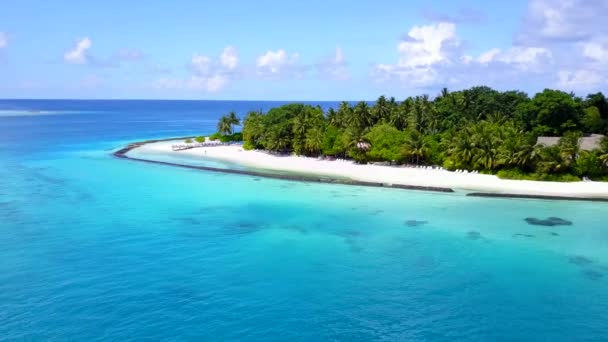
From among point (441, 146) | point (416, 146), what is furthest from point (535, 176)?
point (416, 146)

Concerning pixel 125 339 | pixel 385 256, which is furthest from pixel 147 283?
pixel 385 256

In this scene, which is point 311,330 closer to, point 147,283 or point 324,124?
point 147,283

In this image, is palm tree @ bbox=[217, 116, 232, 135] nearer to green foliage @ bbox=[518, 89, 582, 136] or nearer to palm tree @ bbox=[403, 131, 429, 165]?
palm tree @ bbox=[403, 131, 429, 165]

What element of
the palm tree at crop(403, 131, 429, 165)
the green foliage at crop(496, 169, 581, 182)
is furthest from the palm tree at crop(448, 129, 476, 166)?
the green foliage at crop(496, 169, 581, 182)

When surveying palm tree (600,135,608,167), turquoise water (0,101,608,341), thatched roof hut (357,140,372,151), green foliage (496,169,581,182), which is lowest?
turquoise water (0,101,608,341)

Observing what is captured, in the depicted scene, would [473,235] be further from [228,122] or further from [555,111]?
[228,122]

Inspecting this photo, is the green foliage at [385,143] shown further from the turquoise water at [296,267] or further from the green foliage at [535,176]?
the turquoise water at [296,267]

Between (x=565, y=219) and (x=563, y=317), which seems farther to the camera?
(x=565, y=219)
